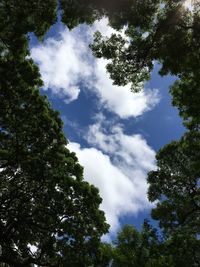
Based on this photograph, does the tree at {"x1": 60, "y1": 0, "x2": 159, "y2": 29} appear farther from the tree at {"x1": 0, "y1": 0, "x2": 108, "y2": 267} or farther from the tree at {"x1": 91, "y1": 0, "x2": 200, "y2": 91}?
the tree at {"x1": 0, "y1": 0, "x2": 108, "y2": 267}

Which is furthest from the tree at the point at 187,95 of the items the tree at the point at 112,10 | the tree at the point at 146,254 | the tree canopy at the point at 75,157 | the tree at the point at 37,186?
the tree at the point at 37,186

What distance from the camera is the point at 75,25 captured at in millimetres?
17203

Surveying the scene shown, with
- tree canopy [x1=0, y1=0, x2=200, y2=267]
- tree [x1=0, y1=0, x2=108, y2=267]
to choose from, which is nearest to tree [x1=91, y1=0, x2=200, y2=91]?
tree canopy [x1=0, y1=0, x2=200, y2=267]

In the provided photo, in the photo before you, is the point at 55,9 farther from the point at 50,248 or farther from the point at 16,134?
the point at 50,248

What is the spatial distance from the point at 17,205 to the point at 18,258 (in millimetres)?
4520

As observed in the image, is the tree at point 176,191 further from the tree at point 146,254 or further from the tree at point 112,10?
the tree at point 112,10

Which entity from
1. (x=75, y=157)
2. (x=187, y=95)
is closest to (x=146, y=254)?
(x=187, y=95)

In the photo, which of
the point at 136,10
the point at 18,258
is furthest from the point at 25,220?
the point at 136,10

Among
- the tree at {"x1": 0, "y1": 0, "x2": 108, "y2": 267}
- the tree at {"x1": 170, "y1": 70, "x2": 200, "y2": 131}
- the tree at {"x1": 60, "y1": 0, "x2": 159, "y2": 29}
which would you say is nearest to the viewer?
the tree at {"x1": 60, "y1": 0, "x2": 159, "y2": 29}

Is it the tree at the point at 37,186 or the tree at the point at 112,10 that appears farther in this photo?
the tree at the point at 37,186

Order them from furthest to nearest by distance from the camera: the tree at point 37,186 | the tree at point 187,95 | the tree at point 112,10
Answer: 1. the tree at point 37,186
2. the tree at point 187,95
3. the tree at point 112,10

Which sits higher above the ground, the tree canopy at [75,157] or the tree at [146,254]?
the tree canopy at [75,157]

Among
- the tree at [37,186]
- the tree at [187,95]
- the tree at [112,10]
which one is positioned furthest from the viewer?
the tree at [37,186]

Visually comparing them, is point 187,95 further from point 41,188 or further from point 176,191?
point 41,188
